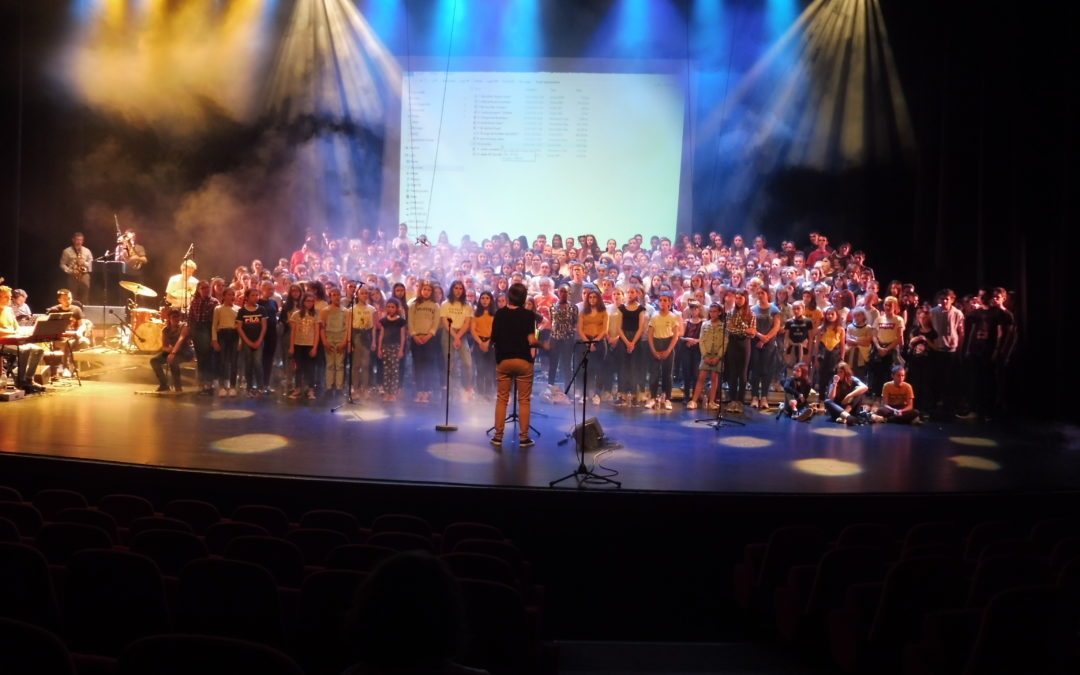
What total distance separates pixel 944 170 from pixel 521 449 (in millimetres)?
9239

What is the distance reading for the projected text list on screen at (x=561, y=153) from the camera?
1566 cm

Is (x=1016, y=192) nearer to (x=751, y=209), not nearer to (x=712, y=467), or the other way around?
(x=751, y=209)

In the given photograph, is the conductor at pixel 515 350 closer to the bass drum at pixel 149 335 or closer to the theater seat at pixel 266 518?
the theater seat at pixel 266 518

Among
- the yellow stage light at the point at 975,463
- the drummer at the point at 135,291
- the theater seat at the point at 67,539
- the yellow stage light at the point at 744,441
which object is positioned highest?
the drummer at the point at 135,291

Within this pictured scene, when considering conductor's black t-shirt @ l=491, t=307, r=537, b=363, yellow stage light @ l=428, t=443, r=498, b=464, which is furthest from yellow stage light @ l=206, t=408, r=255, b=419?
conductor's black t-shirt @ l=491, t=307, r=537, b=363

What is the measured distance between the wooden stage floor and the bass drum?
8.91 feet

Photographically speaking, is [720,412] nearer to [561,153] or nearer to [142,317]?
[561,153]

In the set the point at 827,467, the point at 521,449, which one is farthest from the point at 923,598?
the point at 521,449

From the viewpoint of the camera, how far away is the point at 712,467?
7957mm

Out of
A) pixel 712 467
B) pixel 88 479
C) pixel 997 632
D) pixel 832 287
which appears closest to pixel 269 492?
pixel 88 479

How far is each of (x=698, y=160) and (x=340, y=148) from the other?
7340mm

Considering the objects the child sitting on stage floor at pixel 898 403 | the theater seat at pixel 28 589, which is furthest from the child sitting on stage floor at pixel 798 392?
the theater seat at pixel 28 589

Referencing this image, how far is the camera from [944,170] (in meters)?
13.4

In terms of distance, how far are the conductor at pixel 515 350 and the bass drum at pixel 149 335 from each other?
8.19 meters
